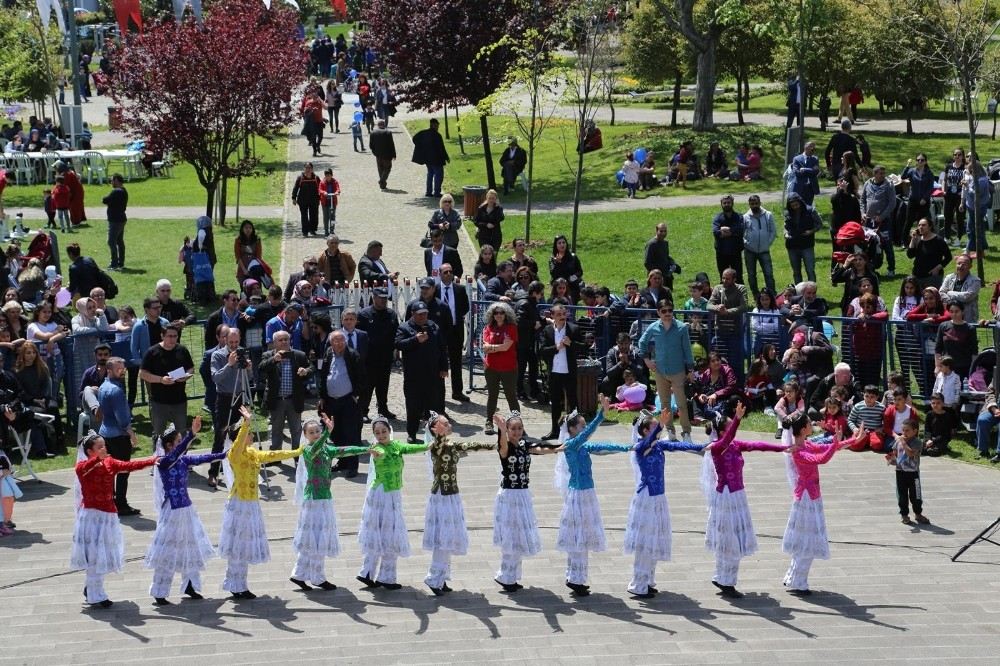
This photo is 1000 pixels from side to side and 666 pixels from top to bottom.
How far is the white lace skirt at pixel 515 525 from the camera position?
1391 cm

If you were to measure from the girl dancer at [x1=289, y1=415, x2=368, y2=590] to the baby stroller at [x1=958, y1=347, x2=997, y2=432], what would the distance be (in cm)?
803

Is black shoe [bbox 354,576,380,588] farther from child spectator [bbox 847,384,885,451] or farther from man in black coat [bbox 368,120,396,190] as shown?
man in black coat [bbox 368,120,396,190]

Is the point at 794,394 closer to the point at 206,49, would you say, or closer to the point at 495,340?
the point at 495,340

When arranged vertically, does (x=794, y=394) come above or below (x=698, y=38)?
below

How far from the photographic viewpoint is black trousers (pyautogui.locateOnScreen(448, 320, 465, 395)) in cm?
2041

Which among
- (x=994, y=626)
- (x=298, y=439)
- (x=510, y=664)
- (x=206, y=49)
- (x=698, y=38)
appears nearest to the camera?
(x=510, y=664)

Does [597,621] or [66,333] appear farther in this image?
[66,333]

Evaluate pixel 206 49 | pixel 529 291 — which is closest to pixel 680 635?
pixel 529 291

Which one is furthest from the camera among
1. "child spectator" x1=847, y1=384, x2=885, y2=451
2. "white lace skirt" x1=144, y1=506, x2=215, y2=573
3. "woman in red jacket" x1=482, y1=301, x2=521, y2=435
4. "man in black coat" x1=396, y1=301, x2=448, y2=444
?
"woman in red jacket" x1=482, y1=301, x2=521, y2=435

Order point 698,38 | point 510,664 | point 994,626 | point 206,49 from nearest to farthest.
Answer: point 510,664 → point 994,626 → point 206,49 → point 698,38

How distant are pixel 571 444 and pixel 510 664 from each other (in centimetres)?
246

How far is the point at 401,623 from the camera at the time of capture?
1320cm

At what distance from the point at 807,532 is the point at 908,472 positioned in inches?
95.5

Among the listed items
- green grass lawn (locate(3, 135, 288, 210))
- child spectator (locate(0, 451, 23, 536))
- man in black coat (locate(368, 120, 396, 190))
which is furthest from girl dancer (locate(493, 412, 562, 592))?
green grass lawn (locate(3, 135, 288, 210))
